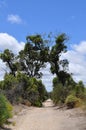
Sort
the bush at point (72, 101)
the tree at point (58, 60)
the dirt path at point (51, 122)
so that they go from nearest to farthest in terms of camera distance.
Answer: the dirt path at point (51, 122)
the bush at point (72, 101)
the tree at point (58, 60)

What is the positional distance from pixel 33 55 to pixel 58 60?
15.5 feet

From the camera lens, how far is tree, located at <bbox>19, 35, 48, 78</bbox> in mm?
64769

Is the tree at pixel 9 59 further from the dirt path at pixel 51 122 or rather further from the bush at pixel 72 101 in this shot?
the dirt path at pixel 51 122

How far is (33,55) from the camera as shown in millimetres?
65875

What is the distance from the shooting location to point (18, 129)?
69.7 ft

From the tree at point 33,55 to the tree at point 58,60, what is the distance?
4.95 ft

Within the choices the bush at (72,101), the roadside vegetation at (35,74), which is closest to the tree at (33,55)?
the roadside vegetation at (35,74)

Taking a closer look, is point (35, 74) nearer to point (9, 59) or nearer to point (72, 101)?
point (9, 59)

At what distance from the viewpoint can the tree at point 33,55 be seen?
64.8m

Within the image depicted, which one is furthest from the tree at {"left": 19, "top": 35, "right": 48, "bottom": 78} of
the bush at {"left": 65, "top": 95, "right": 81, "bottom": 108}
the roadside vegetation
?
the bush at {"left": 65, "top": 95, "right": 81, "bottom": 108}

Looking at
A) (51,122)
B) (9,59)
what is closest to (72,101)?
(51,122)

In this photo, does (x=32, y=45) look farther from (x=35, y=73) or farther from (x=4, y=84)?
(x=4, y=84)

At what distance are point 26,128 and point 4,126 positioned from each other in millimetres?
1477

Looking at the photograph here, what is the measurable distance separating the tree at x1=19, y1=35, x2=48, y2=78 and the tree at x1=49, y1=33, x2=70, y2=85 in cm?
151
